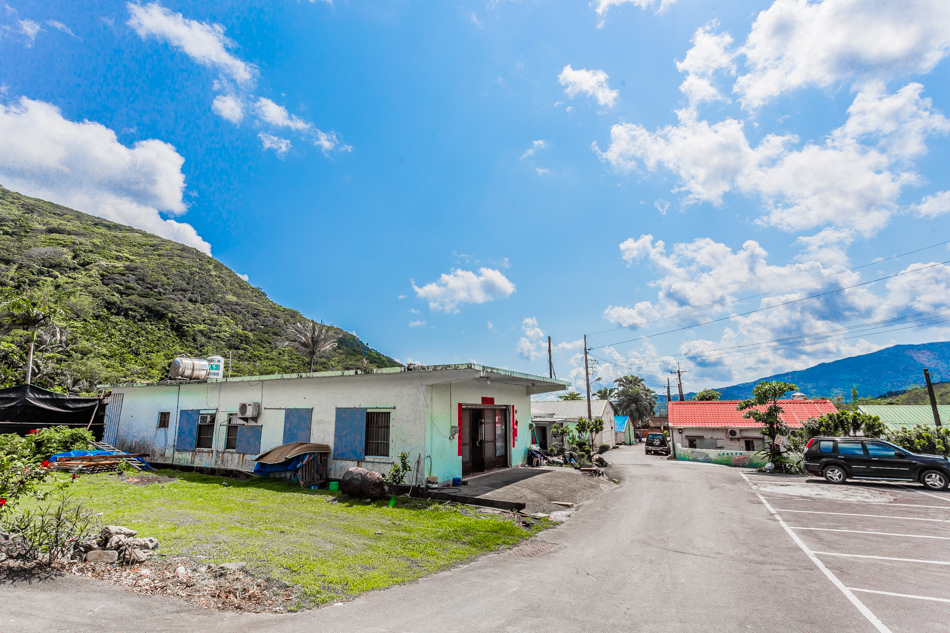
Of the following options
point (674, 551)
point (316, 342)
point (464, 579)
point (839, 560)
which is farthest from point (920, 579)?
point (316, 342)

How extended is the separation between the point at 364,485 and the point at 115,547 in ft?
19.7

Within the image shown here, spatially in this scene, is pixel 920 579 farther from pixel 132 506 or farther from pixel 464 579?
pixel 132 506

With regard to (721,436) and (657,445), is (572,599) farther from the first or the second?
(657,445)

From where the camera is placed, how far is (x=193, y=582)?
5.63 m

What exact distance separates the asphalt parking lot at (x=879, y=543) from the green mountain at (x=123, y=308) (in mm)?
32909

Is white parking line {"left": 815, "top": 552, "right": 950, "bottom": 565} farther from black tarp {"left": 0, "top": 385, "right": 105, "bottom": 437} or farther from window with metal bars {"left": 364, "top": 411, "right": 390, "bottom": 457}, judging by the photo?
black tarp {"left": 0, "top": 385, "right": 105, "bottom": 437}

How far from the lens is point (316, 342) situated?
32.4 metres

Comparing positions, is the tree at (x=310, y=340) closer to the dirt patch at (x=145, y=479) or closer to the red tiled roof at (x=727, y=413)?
the dirt patch at (x=145, y=479)

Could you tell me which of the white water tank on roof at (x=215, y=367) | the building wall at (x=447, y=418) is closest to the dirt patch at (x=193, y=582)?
the building wall at (x=447, y=418)

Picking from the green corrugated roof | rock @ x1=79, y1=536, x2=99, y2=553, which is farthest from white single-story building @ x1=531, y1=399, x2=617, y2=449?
rock @ x1=79, y1=536, x2=99, y2=553

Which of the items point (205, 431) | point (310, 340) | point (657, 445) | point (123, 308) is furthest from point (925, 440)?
point (123, 308)

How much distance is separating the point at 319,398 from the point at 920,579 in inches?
589

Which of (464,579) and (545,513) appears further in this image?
(545,513)

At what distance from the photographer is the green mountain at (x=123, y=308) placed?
35031 millimetres
